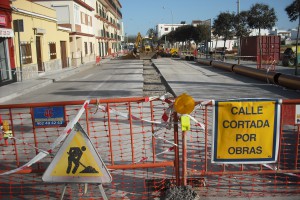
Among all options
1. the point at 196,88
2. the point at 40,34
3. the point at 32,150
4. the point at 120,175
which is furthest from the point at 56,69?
the point at 120,175

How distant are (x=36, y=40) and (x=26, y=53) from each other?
135 inches

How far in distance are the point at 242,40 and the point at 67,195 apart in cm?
3524

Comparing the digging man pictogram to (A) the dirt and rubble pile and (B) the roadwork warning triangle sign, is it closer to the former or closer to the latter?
(B) the roadwork warning triangle sign

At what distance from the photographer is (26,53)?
2125 centimetres

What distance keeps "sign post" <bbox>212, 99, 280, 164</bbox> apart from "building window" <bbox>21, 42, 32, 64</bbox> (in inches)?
744

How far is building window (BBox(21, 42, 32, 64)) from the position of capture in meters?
20.6

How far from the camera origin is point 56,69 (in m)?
28.2

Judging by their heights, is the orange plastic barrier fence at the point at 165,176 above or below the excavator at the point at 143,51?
below

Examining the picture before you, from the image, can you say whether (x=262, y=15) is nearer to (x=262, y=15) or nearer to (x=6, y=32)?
(x=262, y=15)

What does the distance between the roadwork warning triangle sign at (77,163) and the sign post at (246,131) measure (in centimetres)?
153

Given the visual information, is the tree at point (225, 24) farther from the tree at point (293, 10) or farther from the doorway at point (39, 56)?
the doorway at point (39, 56)

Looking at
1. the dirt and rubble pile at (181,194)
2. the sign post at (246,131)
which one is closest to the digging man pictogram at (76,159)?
the dirt and rubble pile at (181,194)

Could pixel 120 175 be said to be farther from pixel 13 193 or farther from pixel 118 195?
pixel 13 193

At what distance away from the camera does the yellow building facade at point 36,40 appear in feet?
63.8
